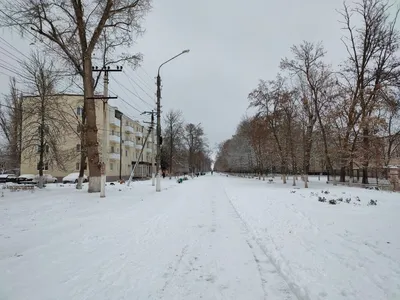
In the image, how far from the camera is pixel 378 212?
10.9 m

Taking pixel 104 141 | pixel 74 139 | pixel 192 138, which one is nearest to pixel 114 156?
pixel 74 139

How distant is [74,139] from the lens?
40.8m

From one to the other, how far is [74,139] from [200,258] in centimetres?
3913

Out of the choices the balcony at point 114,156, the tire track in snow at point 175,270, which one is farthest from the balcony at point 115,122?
the tire track in snow at point 175,270

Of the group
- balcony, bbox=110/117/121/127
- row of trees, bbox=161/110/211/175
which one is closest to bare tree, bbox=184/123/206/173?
row of trees, bbox=161/110/211/175

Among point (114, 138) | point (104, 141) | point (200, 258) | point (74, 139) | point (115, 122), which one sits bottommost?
point (200, 258)

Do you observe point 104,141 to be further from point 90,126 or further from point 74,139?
point 74,139

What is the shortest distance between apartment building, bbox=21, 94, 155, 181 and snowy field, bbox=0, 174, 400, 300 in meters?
16.7

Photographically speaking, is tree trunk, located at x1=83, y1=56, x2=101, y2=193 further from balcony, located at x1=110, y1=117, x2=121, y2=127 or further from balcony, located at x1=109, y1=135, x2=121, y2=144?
balcony, located at x1=109, y1=135, x2=121, y2=144

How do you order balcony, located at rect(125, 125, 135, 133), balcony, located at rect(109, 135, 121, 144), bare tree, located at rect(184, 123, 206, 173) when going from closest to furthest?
1. balcony, located at rect(109, 135, 121, 144)
2. balcony, located at rect(125, 125, 135, 133)
3. bare tree, located at rect(184, 123, 206, 173)

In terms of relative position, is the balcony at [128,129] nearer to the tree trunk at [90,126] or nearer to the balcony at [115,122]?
the balcony at [115,122]

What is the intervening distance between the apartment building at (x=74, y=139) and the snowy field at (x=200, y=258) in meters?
16.7

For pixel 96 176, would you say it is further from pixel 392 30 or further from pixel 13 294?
pixel 392 30

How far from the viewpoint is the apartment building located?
85.3 feet
